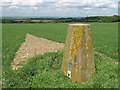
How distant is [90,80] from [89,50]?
1077 millimetres

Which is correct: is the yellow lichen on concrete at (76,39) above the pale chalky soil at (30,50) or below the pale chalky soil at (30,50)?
above

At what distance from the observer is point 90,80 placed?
5.93 metres

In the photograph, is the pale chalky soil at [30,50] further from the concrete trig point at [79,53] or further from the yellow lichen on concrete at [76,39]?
the yellow lichen on concrete at [76,39]

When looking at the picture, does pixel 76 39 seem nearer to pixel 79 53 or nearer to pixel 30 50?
pixel 79 53

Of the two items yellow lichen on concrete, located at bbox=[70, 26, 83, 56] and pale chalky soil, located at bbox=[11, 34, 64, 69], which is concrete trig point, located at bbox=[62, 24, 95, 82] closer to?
yellow lichen on concrete, located at bbox=[70, 26, 83, 56]

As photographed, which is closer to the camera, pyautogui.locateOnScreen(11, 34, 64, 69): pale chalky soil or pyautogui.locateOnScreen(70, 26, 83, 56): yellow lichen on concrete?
pyautogui.locateOnScreen(70, 26, 83, 56): yellow lichen on concrete

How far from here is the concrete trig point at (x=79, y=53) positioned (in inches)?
230

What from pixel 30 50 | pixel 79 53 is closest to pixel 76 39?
pixel 79 53

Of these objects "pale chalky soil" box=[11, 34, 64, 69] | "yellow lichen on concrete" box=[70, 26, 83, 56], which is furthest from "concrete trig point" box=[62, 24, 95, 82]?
"pale chalky soil" box=[11, 34, 64, 69]

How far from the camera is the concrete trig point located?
5840 millimetres

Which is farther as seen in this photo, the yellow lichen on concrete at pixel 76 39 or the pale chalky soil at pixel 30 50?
the pale chalky soil at pixel 30 50

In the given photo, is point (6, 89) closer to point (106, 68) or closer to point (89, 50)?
point (89, 50)

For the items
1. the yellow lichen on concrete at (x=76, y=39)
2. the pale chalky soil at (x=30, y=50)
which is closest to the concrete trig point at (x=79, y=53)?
the yellow lichen on concrete at (x=76, y=39)

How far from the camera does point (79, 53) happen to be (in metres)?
5.82
